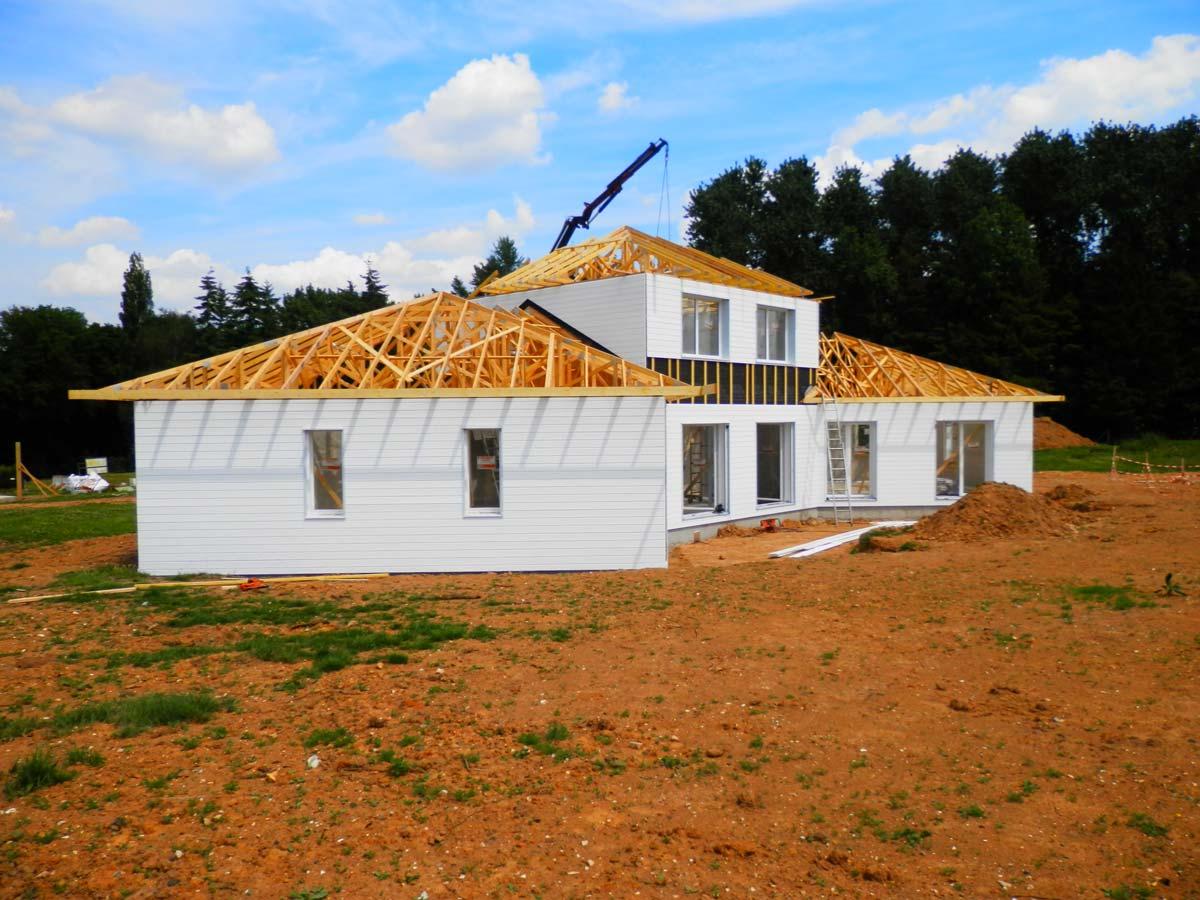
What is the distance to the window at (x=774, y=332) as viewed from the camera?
68.7ft

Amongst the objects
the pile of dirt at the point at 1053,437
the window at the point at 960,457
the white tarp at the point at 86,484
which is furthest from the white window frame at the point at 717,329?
the pile of dirt at the point at 1053,437

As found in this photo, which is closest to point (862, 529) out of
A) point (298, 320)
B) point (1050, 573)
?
point (1050, 573)

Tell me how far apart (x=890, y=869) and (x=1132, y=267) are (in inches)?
1931

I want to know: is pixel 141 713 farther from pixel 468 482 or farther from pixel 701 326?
pixel 701 326

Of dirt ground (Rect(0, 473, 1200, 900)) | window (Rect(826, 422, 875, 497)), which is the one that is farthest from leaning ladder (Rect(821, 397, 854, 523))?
dirt ground (Rect(0, 473, 1200, 900))

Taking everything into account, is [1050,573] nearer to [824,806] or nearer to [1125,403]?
[824,806]

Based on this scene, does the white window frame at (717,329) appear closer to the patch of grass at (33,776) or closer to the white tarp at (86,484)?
the patch of grass at (33,776)

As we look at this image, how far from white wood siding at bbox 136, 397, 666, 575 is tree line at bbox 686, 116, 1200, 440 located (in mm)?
35720

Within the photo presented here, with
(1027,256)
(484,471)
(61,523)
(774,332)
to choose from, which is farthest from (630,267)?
(1027,256)

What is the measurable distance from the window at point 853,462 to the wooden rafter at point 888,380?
36.8 inches

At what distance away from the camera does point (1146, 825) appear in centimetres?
545

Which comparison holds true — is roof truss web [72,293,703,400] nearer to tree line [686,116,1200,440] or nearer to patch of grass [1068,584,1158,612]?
patch of grass [1068,584,1158,612]

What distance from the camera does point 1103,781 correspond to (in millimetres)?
6090

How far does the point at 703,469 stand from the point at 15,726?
49.4 feet
